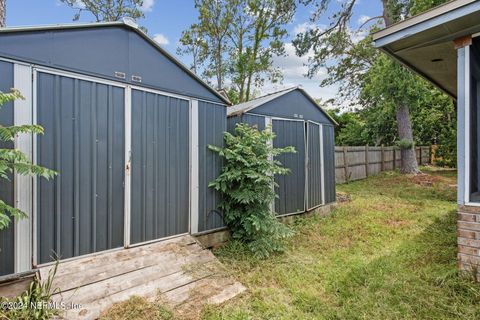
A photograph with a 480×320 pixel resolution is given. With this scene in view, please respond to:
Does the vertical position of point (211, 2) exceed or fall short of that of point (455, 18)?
it exceeds it

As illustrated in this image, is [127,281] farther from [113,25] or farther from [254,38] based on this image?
[254,38]

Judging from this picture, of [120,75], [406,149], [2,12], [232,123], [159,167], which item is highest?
[2,12]

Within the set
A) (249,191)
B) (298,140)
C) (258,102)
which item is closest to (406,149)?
(298,140)

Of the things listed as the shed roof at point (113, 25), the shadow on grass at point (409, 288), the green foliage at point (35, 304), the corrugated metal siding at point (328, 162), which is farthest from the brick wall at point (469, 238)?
the green foliage at point (35, 304)

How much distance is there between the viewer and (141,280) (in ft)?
8.56

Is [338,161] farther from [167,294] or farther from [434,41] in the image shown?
[167,294]

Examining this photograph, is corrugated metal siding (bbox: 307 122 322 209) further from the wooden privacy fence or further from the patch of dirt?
the wooden privacy fence

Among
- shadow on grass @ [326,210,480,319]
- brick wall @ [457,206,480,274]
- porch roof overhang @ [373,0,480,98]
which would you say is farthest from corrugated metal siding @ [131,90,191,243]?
brick wall @ [457,206,480,274]

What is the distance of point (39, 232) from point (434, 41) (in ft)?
15.3

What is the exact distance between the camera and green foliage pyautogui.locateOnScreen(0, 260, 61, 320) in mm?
2047

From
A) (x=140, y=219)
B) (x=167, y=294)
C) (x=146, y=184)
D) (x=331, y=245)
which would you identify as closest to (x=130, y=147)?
(x=146, y=184)

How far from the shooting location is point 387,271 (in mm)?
3078

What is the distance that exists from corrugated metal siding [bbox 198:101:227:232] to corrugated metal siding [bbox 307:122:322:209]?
2382 mm

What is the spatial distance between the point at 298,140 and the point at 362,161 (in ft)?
20.9
